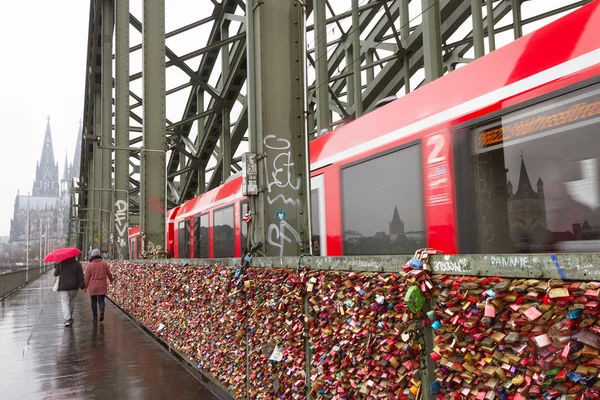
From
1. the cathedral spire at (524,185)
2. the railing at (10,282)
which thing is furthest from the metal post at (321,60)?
the railing at (10,282)

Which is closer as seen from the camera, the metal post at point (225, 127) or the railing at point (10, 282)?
the railing at point (10, 282)

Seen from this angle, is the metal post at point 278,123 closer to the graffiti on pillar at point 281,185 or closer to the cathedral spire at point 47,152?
the graffiti on pillar at point 281,185

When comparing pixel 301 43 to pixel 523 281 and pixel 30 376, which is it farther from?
pixel 30 376

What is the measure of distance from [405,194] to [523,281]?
4669 mm

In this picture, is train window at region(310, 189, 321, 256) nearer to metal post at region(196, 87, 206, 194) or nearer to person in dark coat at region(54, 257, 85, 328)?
person in dark coat at region(54, 257, 85, 328)

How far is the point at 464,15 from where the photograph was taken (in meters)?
18.8

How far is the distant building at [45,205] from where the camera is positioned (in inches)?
5049

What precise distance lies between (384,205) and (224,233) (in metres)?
7.26

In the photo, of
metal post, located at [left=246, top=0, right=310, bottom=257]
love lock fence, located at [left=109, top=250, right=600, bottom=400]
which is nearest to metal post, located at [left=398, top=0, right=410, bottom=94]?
metal post, located at [left=246, top=0, right=310, bottom=257]

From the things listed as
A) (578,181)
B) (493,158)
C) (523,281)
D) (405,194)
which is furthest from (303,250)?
(523,281)

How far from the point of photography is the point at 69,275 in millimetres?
11938

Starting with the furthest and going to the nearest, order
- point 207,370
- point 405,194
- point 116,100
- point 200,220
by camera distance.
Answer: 1. point 116,100
2. point 200,220
3. point 405,194
4. point 207,370

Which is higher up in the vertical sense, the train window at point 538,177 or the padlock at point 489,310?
the train window at point 538,177

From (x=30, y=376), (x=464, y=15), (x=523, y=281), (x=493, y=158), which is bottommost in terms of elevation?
(x=30, y=376)
